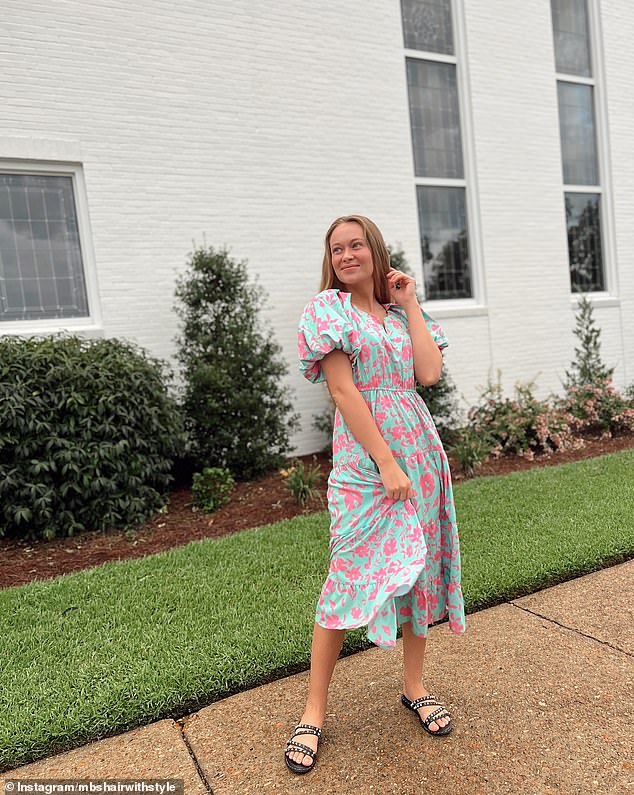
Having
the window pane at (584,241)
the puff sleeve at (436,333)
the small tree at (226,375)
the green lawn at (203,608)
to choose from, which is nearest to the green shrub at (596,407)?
the window pane at (584,241)

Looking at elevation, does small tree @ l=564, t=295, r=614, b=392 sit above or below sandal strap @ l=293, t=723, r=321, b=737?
above

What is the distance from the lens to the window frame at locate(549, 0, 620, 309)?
31.7 ft

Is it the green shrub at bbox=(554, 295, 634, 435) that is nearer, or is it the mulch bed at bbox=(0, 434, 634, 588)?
the mulch bed at bbox=(0, 434, 634, 588)

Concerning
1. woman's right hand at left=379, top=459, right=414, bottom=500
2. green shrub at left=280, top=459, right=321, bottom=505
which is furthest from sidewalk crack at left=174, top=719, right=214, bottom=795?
green shrub at left=280, top=459, right=321, bottom=505

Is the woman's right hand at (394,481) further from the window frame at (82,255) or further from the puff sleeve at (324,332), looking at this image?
the window frame at (82,255)

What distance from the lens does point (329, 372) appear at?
2.13 metres

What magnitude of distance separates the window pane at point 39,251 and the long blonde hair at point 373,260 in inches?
190

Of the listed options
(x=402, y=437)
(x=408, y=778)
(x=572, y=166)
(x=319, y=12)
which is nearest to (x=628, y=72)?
(x=572, y=166)

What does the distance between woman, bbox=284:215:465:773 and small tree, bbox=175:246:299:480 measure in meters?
3.92

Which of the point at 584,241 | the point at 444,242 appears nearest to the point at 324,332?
the point at 444,242

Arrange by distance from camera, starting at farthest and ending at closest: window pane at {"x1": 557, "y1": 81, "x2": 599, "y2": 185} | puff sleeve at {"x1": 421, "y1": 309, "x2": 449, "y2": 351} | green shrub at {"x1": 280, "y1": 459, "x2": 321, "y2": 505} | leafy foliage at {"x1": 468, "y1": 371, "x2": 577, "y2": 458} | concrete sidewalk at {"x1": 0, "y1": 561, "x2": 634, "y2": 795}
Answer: window pane at {"x1": 557, "y1": 81, "x2": 599, "y2": 185}
leafy foliage at {"x1": 468, "y1": 371, "x2": 577, "y2": 458}
green shrub at {"x1": 280, "y1": 459, "x2": 321, "y2": 505}
puff sleeve at {"x1": 421, "y1": 309, "x2": 449, "y2": 351}
concrete sidewalk at {"x1": 0, "y1": 561, "x2": 634, "y2": 795}

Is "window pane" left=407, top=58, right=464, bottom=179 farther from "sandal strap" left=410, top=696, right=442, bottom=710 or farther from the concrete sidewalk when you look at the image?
"sandal strap" left=410, top=696, right=442, bottom=710

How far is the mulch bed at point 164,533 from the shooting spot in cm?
448

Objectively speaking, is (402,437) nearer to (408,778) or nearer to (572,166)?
(408,778)
